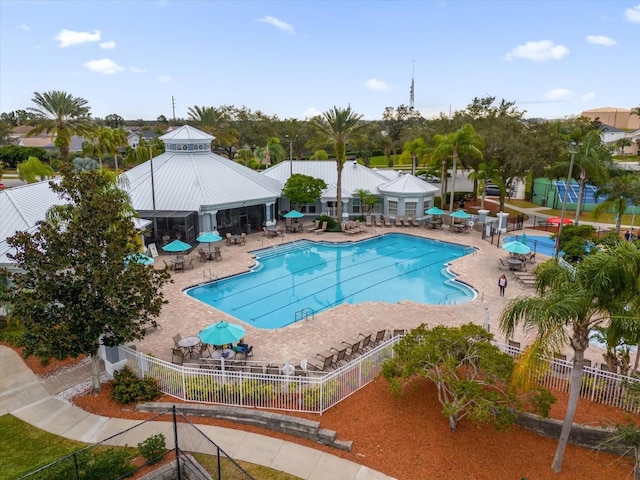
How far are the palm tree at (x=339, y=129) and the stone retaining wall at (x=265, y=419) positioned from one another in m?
26.1

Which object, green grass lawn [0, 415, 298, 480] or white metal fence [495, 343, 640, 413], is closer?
green grass lawn [0, 415, 298, 480]

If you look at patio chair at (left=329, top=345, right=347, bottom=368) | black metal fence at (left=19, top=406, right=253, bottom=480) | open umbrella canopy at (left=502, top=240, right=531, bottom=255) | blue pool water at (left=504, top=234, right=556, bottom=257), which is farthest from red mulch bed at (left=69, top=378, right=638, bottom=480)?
blue pool water at (left=504, top=234, right=556, bottom=257)

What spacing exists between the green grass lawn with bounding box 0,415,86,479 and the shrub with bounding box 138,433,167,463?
194cm

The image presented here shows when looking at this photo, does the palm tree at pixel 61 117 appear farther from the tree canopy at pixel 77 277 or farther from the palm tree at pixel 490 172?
the palm tree at pixel 490 172

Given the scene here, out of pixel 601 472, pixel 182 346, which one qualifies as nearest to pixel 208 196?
pixel 182 346

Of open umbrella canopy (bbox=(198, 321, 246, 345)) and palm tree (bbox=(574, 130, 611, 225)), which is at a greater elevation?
palm tree (bbox=(574, 130, 611, 225))

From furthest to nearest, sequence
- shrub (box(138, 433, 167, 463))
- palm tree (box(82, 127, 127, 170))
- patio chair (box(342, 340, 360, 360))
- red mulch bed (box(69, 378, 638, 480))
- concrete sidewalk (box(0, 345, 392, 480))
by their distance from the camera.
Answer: palm tree (box(82, 127, 127, 170))
patio chair (box(342, 340, 360, 360))
shrub (box(138, 433, 167, 463))
concrete sidewalk (box(0, 345, 392, 480))
red mulch bed (box(69, 378, 638, 480))

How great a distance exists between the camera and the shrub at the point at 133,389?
43.8 feet

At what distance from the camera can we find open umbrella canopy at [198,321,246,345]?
576 inches

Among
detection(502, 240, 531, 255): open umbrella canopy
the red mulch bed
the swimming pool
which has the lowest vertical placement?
the swimming pool

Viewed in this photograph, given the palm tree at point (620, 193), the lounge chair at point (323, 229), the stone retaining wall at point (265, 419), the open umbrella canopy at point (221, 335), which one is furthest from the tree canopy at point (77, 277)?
the palm tree at point (620, 193)

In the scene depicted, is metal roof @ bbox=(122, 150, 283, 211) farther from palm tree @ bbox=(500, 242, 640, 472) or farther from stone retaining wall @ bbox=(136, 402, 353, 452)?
palm tree @ bbox=(500, 242, 640, 472)

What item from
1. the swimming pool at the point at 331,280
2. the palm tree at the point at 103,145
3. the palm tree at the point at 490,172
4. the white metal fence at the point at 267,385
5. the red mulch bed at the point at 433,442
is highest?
the palm tree at the point at 103,145

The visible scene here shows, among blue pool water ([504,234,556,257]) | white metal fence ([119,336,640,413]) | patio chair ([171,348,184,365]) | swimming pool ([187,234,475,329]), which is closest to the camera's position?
white metal fence ([119,336,640,413])
